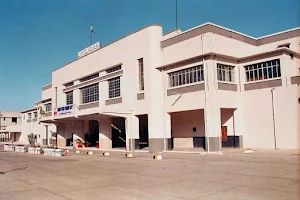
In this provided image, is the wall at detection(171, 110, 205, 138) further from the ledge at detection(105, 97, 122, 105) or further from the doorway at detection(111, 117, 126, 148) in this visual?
the doorway at detection(111, 117, 126, 148)

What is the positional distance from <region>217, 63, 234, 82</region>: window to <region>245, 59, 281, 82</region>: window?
1.34 m

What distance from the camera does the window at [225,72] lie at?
82.4 feet

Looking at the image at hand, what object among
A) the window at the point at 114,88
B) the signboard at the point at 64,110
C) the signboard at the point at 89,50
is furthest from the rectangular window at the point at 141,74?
the signboard at the point at 64,110

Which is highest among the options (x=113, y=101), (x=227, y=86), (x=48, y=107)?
(x=48, y=107)

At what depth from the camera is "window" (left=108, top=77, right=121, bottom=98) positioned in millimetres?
33375

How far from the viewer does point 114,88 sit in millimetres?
34062

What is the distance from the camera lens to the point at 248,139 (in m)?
25.5

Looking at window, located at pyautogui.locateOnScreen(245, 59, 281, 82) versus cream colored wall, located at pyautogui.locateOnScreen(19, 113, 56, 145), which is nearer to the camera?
window, located at pyautogui.locateOnScreen(245, 59, 281, 82)

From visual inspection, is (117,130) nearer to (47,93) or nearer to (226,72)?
(226,72)

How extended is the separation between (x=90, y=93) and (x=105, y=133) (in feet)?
19.5

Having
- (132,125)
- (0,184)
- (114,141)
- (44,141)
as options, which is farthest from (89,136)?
(0,184)

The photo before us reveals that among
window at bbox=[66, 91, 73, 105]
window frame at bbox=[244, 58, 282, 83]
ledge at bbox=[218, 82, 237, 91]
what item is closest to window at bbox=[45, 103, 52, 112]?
window at bbox=[66, 91, 73, 105]

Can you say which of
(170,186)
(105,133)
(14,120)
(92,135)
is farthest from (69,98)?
(14,120)

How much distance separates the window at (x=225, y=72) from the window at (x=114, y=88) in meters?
12.2
